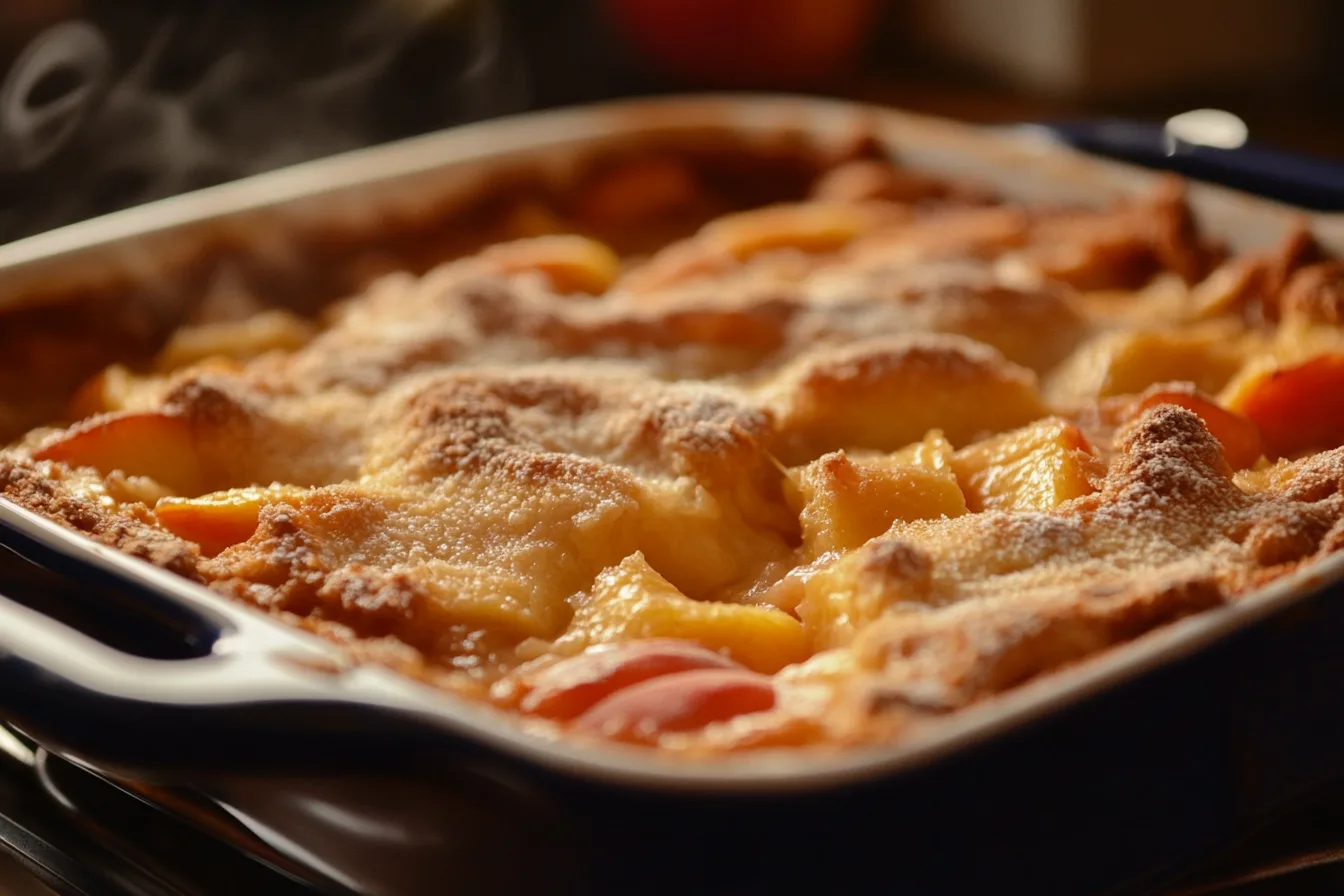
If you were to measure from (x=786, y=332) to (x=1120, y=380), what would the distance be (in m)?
0.40

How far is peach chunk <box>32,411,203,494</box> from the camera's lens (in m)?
1.60

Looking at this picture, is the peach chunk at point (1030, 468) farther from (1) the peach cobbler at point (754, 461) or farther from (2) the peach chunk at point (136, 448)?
(2) the peach chunk at point (136, 448)

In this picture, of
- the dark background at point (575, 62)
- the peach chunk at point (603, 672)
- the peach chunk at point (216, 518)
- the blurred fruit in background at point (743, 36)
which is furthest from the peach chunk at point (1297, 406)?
the blurred fruit in background at point (743, 36)

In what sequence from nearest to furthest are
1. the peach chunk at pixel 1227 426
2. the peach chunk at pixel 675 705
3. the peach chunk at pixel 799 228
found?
1. the peach chunk at pixel 675 705
2. the peach chunk at pixel 1227 426
3. the peach chunk at pixel 799 228

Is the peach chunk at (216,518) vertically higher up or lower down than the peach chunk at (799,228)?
lower down

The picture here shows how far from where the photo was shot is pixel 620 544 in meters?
1.44

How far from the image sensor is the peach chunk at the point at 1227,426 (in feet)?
5.22

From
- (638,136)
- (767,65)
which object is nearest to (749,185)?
(638,136)

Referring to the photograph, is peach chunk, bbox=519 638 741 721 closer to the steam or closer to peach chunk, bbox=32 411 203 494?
peach chunk, bbox=32 411 203 494

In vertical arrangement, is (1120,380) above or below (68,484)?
above

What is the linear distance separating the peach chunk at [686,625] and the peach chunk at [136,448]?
0.53 m

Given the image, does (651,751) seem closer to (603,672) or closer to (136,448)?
(603,672)

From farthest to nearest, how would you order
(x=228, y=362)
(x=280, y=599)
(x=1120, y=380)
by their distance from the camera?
(x=228, y=362)
(x=1120, y=380)
(x=280, y=599)

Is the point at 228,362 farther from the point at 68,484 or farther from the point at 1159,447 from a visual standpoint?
the point at 1159,447
